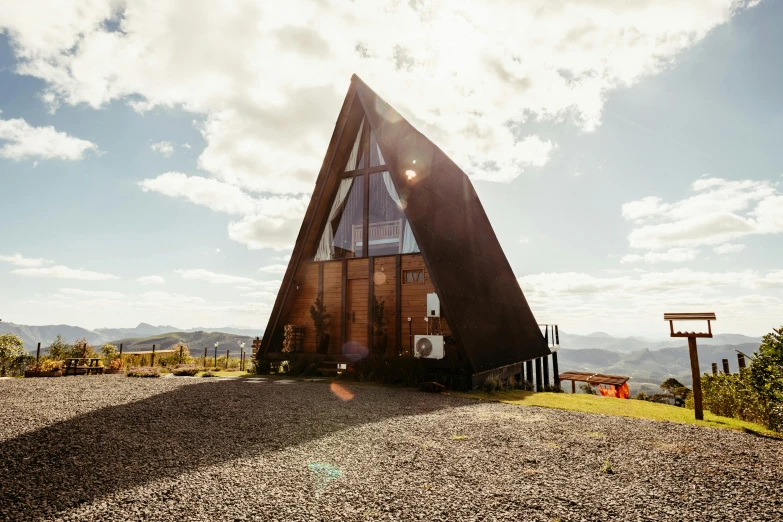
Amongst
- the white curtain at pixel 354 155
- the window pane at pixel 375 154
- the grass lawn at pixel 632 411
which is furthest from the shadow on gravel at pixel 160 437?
the white curtain at pixel 354 155

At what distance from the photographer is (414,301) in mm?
14094

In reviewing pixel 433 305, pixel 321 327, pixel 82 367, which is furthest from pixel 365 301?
pixel 82 367

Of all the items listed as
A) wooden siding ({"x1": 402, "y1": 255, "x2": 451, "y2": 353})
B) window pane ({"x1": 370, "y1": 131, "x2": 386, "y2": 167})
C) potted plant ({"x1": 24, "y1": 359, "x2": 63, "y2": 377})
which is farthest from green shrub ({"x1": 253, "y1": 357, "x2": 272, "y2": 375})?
window pane ({"x1": 370, "y1": 131, "x2": 386, "y2": 167})

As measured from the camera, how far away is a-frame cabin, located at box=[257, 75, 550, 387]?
13.3 m

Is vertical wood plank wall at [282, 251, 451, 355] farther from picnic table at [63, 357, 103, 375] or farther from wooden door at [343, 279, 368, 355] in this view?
picnic table at [63, 357, 103, 375]

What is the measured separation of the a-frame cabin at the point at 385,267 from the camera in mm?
13281

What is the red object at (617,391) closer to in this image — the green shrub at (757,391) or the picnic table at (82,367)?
the green shrub at (757,391)

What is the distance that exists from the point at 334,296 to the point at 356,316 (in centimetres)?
127

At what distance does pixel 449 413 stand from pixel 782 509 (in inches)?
200

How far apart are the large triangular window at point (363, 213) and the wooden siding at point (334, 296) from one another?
1.51 ft

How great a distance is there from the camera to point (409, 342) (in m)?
13.8

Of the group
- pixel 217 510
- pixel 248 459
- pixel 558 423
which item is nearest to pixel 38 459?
pixel 248 459

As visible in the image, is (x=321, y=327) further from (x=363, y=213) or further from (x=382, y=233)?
(x=363, y=213)

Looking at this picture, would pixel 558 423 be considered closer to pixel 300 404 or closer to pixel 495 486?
pixel 495 486
